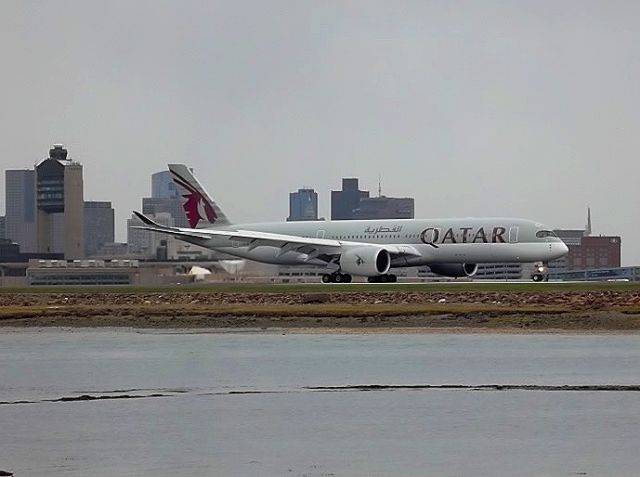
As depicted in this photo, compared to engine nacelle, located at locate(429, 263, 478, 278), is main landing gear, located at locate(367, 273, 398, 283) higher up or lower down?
lower down

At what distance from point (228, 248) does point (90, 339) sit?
150ft

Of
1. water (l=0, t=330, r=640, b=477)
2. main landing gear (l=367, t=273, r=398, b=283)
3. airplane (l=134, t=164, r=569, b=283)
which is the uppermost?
airplane (l=134, t=164, r=569, b=283)

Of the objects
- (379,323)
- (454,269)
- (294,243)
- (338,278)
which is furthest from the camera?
(454,269)

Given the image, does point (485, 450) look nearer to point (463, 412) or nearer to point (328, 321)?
point (463, 412)

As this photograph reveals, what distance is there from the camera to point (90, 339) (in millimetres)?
45875

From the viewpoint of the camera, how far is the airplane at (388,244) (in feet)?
262

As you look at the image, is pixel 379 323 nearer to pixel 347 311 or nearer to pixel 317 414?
pixel 347 311

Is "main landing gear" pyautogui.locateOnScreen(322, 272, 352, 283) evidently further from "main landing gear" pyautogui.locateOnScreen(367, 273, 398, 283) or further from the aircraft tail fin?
the aircraft tail fin

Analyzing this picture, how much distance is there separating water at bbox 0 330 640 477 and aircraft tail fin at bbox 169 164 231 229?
5667 centimetres

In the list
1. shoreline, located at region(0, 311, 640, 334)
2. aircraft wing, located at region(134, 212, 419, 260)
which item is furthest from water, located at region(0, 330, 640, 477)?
aircraft wing, located at region(134, 212, 419, 260)

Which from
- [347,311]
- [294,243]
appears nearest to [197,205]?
[294,243]

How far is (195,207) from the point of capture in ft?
319

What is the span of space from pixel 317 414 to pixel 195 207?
73380 millimetres

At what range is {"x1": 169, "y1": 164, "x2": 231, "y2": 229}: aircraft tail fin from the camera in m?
96.2
